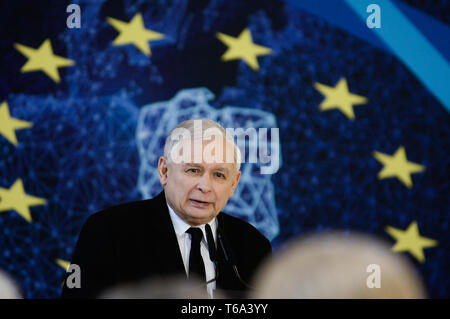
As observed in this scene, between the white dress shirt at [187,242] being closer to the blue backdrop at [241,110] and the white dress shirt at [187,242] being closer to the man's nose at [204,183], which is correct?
the man's nose at [204,183]

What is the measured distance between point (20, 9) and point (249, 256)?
1998 millimetres

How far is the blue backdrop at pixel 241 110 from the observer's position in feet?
8.84

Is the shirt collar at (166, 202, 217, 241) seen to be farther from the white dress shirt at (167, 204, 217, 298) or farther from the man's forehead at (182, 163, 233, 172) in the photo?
the man's forehead at (182, 163, 233, 172)

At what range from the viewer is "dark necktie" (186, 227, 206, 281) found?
1.55m

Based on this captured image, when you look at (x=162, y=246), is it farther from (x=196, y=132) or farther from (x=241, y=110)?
(x=241, y=110)

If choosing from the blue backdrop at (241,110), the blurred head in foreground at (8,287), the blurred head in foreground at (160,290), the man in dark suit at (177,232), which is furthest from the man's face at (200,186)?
the blurred head in foreground at (8,287)

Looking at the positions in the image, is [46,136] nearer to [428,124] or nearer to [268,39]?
[268,39]

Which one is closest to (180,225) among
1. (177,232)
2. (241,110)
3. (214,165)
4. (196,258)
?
(177,232)

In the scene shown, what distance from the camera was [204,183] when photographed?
1573 millimetres

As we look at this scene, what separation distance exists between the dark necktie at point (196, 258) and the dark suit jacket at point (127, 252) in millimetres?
36

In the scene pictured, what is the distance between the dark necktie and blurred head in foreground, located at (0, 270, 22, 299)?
1507mm

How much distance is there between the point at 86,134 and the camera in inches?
106

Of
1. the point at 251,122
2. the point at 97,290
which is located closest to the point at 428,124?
the point at 251,122
